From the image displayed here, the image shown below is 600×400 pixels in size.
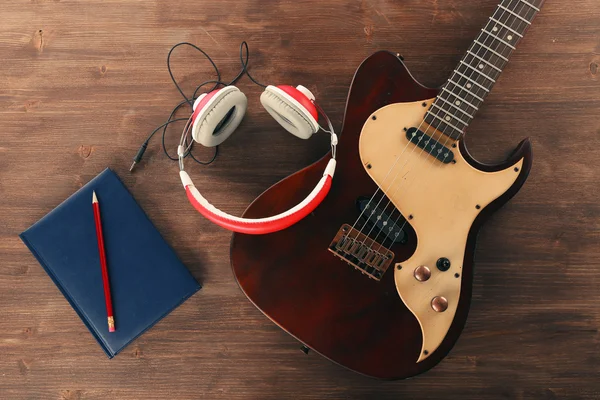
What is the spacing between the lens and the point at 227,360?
1.02 metres

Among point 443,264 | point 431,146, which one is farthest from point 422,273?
point 431,146

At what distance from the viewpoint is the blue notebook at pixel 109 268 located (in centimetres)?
99

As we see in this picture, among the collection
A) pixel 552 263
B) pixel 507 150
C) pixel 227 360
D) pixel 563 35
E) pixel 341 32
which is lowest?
pixel 227 360

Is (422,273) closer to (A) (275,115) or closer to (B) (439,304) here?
(B) (439,304)

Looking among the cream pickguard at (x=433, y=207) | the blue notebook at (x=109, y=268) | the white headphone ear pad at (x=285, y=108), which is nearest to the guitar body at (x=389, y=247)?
the cream pickguard at (x=433, y=207)

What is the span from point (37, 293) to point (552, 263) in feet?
4.18

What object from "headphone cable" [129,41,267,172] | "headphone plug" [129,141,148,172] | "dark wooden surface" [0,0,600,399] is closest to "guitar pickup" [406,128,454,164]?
"dark wooden surface" [0,0,600,399]

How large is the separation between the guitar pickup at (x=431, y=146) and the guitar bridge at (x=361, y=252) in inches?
9.0

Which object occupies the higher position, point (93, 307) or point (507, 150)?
point (507, 150)

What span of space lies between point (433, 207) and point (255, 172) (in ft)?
1.41

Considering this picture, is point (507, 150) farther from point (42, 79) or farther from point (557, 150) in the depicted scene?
point (42, 79)

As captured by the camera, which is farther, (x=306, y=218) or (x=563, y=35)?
(x=563, y=35)

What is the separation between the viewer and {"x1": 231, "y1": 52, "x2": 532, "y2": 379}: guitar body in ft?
2.90

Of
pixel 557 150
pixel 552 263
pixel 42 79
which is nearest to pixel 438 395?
pixel 552 263
